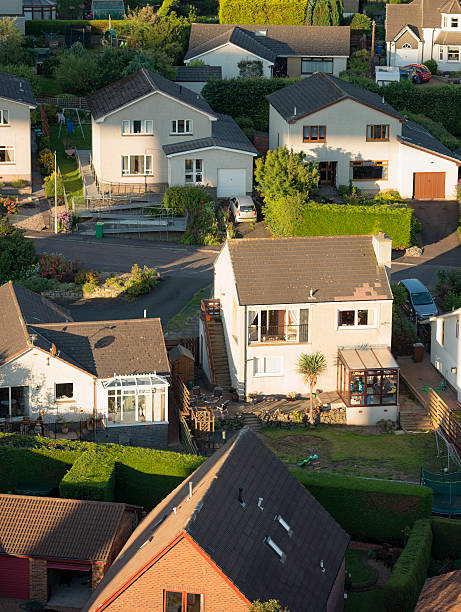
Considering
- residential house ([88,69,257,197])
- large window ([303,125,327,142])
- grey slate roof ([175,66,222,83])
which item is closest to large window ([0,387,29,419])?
residential house ([88,69,257,197])

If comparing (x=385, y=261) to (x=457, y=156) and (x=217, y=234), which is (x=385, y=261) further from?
(x=457, y=156)

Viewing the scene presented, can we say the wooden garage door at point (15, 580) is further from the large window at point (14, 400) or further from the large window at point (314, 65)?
the large window at point (314, 65)

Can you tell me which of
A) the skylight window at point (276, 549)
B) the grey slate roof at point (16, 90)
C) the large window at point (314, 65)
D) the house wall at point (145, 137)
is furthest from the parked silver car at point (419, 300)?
the large window at point (314, 65)

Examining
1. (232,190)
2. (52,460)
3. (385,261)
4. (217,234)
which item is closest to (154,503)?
(52,460)

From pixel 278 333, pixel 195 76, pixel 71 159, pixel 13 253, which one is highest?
pixel 195 76

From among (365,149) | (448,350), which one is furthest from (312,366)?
(365,149)

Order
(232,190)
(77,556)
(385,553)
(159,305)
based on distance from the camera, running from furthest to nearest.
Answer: (232,190), (159,305), (385,553), (77,556)

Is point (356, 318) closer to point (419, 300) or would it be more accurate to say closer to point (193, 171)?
point (419, 300)
